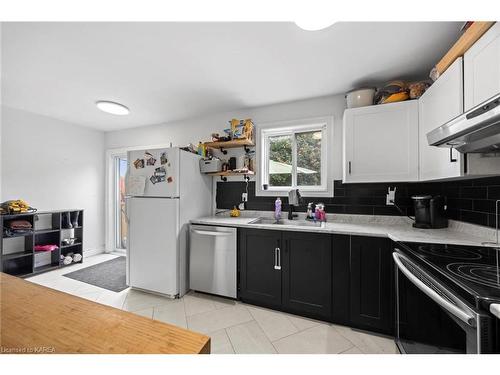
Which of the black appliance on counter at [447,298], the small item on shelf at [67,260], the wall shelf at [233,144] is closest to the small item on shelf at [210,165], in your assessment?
the wall shelf at [233,144]

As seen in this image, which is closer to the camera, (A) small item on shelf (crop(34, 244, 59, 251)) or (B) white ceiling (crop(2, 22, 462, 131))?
(B) white ceiling (crop(2, 22, 462, 131))

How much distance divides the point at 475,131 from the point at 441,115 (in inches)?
24.7

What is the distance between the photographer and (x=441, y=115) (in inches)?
56.4

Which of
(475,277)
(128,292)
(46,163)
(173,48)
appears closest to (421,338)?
(475,277)

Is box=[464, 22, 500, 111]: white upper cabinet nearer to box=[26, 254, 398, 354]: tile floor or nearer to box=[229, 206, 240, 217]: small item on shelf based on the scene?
box=[26, 254, 398, 354]: tile floor

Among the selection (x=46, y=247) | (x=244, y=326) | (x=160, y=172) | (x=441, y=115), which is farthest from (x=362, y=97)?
(x=46, y=247)

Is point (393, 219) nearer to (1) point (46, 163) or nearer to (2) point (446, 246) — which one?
(2) point (446, 246)

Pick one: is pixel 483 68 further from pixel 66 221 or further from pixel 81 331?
pixel 66 221

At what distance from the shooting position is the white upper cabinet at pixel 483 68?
3.35 feet

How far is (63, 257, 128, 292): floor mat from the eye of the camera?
250cm

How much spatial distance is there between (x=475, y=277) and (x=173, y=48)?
230cm

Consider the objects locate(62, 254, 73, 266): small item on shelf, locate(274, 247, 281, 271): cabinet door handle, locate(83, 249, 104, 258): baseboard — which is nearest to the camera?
locate(274, 247, 281, 271): cabinet door handle

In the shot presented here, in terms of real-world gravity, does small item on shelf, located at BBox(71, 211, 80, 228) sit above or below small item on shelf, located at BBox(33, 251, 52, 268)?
above

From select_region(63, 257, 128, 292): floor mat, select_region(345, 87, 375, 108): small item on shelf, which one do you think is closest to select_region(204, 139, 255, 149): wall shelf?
select_region(345, 87, 375, 108): small item on shelf
